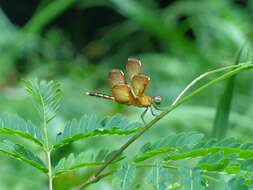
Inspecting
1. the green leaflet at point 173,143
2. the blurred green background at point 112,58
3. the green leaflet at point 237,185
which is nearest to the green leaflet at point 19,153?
the green leaflet at point 173,143

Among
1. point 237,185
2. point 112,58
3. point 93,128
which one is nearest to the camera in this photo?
point 237,185

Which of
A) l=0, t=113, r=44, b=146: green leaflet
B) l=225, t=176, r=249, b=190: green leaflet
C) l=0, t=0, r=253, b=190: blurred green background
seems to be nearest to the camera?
l=225, t=176, r=249, b=190: green leaflet

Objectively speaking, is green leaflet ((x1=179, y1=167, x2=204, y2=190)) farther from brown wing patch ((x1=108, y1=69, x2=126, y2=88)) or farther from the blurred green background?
the blurred green background

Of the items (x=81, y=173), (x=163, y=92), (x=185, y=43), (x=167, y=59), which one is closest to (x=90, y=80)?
(x=167, y=59)

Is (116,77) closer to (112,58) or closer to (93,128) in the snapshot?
(93,128)

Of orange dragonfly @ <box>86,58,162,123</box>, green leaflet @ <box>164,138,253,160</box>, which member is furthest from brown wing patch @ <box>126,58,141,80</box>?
green leaflet @ <box>164,138,253,160</box>

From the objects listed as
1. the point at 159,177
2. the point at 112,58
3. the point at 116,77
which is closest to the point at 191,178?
the point at 159,177
